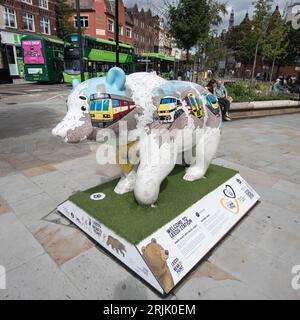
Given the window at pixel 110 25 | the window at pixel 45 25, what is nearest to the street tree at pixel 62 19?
the window at pixel 45 25

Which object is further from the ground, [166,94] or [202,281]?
[166,94]

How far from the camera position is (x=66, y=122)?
7.19ft

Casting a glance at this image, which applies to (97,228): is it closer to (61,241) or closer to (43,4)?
(61,241)

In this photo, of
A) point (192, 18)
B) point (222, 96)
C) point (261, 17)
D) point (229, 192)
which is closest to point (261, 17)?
point (261, 17)

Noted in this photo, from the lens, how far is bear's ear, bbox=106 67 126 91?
2.12 metres

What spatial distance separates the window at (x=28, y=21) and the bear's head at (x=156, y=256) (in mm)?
28500

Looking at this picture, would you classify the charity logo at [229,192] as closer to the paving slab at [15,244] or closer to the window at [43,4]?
the paving slab at [15,244]

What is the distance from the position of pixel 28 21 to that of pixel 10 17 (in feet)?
6.74

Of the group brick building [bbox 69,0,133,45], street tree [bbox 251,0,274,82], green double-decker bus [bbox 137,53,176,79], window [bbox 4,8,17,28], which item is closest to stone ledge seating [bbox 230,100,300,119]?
street tree [bbox 251,0,274,82]

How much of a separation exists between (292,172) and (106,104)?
13.4ft

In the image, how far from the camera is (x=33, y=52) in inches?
701

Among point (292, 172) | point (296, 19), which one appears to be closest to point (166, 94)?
point (292, 172)

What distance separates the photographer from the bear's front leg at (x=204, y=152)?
3.05 metres
